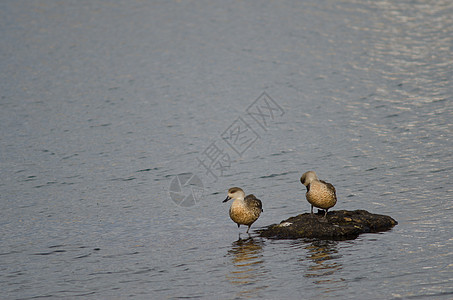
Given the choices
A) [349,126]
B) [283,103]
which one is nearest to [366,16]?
[283,103]

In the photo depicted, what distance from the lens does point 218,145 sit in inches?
1096

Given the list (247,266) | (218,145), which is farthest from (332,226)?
(218,145)

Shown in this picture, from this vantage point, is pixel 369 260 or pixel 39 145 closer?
pixel 369 260

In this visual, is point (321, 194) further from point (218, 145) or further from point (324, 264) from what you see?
point (218, 145)

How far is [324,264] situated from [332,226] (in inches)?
76.6

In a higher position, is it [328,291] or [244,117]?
[244,117]

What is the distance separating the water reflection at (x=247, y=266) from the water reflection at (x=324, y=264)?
3.67ft

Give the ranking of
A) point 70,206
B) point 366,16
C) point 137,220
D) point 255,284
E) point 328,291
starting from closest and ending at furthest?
1. point 328,291
2. point 255,284
3. point 137,220
4. point 70,206
5. point 366,16

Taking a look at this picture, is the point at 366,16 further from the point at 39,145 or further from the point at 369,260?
the point at 369,260

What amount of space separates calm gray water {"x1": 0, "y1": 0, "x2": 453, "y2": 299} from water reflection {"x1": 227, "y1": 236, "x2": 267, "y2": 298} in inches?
2.2

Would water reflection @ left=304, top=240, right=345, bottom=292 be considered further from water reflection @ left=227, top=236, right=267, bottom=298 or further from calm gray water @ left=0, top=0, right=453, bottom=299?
water reflection @ left=227, top=236, right=267, bottom=298

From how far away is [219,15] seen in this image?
5544 centimetres

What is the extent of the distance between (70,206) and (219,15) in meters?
37.9

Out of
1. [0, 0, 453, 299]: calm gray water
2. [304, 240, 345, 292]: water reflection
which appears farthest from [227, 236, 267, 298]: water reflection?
[304, 240, 345, 292]: water reflection
